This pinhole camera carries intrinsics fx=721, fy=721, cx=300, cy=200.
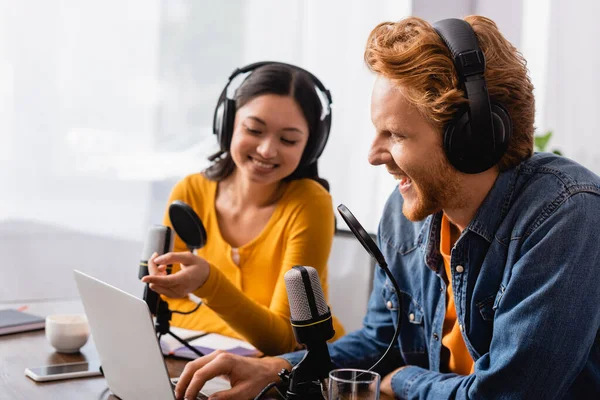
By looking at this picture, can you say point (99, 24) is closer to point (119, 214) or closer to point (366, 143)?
point (119, 214)

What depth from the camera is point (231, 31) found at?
9.81ft

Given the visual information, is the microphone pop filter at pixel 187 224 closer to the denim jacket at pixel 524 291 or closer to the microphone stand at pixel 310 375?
the denim jacket at pixel 524 291

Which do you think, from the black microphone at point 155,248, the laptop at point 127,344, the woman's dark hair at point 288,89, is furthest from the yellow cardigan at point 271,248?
the laptop at point 127,344

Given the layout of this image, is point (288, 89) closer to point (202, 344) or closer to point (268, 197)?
Result: point (268, 197)

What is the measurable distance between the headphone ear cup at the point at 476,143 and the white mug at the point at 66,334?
809 mm

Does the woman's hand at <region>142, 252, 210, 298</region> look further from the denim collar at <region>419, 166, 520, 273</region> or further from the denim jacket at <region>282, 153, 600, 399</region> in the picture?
the denim collar at <region>419, 166, 520, 273</region>

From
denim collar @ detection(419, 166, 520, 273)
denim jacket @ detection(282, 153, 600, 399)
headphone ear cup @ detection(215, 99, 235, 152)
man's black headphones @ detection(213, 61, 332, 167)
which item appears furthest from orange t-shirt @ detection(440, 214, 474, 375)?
headphone ear cup @ detection(215, 99, 235, 152)

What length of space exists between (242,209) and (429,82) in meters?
0.96

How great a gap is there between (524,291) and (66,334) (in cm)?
88

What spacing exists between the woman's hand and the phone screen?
0.59ft

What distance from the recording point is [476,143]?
1.12 metres

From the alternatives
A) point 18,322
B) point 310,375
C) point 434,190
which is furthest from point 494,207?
point 18,322

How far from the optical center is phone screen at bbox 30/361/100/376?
1290 mm

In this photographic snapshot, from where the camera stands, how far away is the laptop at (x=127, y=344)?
102cm
